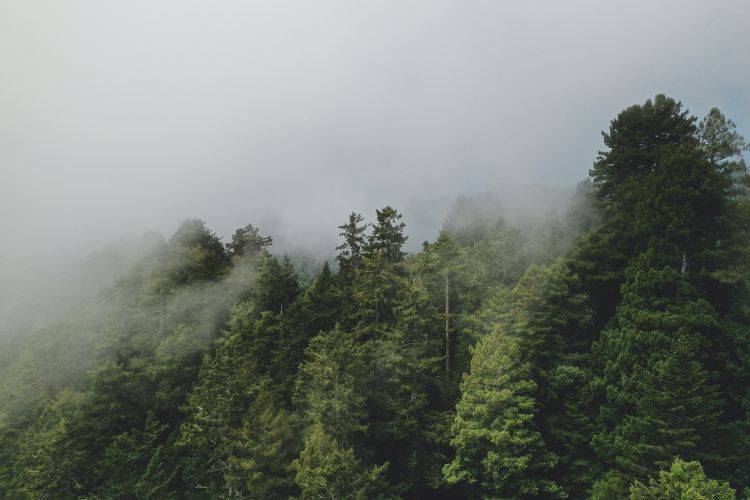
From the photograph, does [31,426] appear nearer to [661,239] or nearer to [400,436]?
[400,436]

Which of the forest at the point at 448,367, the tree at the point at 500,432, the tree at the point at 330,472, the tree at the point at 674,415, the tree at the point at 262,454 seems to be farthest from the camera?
the tree at the point at 262,454

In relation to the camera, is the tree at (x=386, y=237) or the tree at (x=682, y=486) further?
the tree at (x=386, y=237)

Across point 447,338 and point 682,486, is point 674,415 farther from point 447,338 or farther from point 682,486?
point 447,338

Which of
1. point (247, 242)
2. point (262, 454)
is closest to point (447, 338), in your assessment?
point (262, 454)

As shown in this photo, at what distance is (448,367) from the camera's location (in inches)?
1415

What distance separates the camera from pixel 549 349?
3133 centimetres

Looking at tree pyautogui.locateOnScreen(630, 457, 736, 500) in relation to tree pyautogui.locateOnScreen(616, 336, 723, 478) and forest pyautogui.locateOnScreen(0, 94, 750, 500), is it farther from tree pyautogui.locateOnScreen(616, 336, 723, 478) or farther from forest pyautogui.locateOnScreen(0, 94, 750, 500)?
tree pyautogui.locateOnScreen(616, 336, 723, 478)

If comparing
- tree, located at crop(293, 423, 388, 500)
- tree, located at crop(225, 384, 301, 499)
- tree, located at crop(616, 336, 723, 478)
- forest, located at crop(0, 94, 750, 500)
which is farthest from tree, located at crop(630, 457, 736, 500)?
tree, located at crop(225, 384, 301, 499)

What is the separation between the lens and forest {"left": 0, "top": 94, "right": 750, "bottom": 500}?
2534 cm

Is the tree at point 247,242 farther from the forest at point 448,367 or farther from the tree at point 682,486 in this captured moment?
the tree at point 682,486

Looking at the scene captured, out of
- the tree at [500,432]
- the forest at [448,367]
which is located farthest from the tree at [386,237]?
the tree at [500,432]

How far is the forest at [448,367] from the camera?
25.3 m

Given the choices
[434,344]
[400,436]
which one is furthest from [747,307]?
[400,436]

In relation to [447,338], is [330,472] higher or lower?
lower
